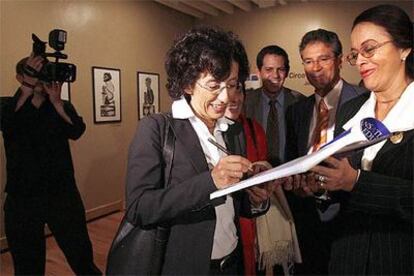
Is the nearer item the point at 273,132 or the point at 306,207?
the point at 306,207

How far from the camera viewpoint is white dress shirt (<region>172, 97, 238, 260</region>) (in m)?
1.06

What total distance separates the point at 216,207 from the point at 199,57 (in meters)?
0.47

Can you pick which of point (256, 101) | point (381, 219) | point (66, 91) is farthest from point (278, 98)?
point (66, 91)

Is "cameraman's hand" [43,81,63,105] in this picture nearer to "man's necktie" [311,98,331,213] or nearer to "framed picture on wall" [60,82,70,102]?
"man's necktie" [311,98,331,213]

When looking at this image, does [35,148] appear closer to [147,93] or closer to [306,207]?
[306,207]

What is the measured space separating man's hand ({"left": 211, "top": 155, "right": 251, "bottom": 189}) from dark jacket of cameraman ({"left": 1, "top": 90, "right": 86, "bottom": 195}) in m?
1.53

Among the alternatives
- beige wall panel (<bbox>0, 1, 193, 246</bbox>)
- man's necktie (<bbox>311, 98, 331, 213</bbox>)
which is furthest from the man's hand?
beige wall panel (<bbox>0, 1, 193, 246</bbox>)

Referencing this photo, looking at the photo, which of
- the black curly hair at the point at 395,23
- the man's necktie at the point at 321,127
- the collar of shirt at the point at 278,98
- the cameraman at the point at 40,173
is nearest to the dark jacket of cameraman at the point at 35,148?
the cameraman at the point at 40,173

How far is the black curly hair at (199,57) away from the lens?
1045 mm

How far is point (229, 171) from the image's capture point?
84 cm

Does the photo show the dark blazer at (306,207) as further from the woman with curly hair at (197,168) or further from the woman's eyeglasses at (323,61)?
the woman with curly hair at (197,168)

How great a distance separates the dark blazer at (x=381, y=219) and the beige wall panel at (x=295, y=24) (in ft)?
13.4

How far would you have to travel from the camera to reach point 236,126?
1250mm

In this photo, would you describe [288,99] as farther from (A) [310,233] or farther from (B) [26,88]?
(B) [26,88]
